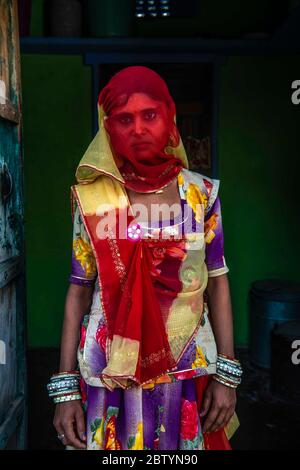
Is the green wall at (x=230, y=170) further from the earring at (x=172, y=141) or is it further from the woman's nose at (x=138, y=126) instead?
the woman's nose at (x=138, y=126)

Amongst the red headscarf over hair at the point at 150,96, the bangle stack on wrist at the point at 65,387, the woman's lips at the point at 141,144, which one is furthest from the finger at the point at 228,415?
the woman's lips at the point at 141,144

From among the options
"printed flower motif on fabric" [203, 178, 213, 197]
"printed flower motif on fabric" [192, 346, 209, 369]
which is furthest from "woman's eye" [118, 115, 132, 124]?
"printed flower motif on fabric" [192, 346, 209, 369]

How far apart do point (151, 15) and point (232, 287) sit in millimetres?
2206

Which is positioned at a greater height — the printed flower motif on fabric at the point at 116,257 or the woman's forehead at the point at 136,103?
the woman's forehead at the point at 136,103

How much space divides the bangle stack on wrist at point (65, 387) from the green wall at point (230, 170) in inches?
101

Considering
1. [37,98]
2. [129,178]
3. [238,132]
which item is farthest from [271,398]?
[37,98]

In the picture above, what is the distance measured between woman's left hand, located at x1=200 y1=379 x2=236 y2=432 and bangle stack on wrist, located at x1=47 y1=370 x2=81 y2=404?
0.35 metres

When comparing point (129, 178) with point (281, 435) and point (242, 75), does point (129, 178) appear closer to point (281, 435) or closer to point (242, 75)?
point (281, 435)

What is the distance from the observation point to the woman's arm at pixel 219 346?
4.27 ft

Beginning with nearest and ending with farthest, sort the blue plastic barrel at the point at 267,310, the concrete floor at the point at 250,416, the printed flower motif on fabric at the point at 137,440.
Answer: the printed flower motif on fabric at the point at 137,440, the concrete floor at the point at 250,416, the blue plastic barrel at the point at 267,310

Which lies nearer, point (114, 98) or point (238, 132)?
point (114, 98)

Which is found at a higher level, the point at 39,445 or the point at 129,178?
the point at 129,178

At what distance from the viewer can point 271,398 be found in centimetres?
304

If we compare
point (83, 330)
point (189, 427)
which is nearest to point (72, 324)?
point (83, 330)
